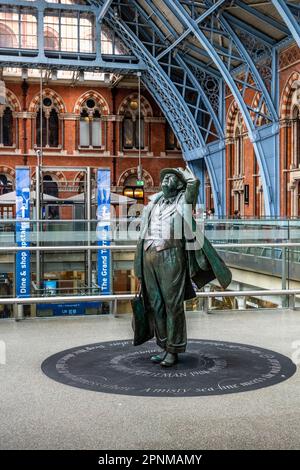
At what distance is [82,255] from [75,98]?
2224 cm

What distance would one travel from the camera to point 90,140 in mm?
33094

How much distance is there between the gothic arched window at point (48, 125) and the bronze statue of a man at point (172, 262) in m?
28.1

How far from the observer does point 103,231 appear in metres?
12.8

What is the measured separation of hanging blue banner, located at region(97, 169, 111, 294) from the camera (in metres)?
8.04

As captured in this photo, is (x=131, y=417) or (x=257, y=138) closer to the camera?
(x=131, y=417)

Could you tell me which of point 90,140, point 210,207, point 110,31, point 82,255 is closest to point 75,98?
point 90,140

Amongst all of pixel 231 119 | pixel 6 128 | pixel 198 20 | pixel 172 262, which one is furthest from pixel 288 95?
pixel 172 262

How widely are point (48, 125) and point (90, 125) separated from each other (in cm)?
222

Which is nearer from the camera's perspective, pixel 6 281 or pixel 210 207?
pixel 6 281

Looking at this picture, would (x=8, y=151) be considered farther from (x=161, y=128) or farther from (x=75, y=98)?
(x=161, y=128)

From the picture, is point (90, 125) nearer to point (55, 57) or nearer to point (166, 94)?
point (55, 57)

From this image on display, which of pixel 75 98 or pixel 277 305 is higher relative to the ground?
pixel 75 98

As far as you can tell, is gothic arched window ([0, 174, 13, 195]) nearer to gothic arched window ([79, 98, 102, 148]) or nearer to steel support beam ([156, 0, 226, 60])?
gothic arched window ([79, 98, 102, 148])
